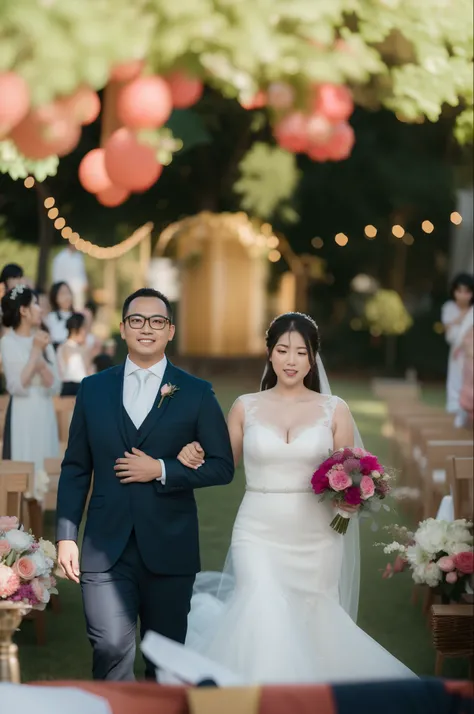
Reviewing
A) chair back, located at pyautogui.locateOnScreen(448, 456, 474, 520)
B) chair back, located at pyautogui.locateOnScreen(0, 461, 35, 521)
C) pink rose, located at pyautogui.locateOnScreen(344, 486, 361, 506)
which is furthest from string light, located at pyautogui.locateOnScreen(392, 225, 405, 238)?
pink rose, located at pyautogui.locateOnScreen(344, 486, 361, 506)

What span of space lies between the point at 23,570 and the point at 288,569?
1021mm

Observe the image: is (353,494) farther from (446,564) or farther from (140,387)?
(140,387)

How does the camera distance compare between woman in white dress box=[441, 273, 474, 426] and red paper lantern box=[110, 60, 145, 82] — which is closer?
red paper lantern box=[110, 60, 145, 82]

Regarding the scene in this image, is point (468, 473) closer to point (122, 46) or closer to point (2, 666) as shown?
point (122, 46)

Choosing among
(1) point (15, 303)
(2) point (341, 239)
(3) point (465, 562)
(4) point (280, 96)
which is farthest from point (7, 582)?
(2) point (341, 239)

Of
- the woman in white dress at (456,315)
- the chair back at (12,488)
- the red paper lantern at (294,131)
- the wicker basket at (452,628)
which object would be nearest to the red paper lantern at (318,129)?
the red paper lantern at (294,131)

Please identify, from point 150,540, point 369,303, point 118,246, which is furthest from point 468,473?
point 369,303

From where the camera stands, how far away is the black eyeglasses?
12.8 feet

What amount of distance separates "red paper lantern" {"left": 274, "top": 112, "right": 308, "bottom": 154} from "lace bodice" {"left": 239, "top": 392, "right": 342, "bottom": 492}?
12.7ft

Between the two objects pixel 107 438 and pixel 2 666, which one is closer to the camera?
pixel 2 666

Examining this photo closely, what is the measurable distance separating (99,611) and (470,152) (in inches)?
263

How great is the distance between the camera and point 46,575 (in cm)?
426

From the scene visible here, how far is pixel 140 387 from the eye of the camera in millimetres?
3994

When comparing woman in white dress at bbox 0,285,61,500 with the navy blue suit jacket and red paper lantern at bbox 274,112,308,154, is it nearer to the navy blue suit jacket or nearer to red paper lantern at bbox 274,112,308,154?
red paper lantern at bbox 274,112,308,154
